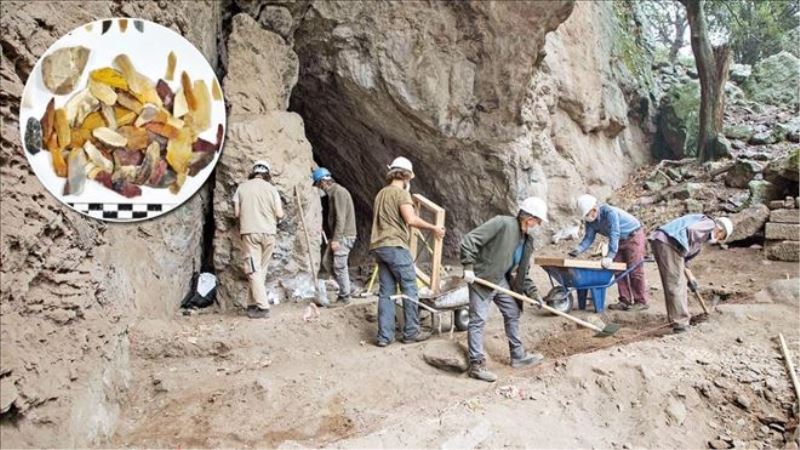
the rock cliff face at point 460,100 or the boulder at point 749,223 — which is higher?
the rock cliff face at point 460,100

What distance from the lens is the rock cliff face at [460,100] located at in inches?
331

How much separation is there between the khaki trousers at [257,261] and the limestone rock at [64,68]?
87.4 inches

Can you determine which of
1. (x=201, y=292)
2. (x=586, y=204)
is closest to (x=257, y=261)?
(x=201, y=292)

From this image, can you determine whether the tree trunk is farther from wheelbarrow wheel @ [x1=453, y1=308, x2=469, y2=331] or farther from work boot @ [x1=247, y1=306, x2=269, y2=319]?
work boot @ [x1=247, y1=306, x2=269, y2=319]

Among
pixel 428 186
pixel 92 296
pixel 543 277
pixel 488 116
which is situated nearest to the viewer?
pixel 92 296

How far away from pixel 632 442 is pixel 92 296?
13.3ft

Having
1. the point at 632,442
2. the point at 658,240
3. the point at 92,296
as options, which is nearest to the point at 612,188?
the point at 658,240

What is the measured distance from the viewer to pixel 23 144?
381cm

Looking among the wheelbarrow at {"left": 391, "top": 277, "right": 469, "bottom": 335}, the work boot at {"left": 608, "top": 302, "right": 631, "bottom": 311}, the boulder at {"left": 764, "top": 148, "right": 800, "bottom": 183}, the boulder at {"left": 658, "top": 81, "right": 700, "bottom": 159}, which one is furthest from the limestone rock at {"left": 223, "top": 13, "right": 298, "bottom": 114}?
the boulder at {"left": 658, "top": 81, "right": 700, "bottom": 159}

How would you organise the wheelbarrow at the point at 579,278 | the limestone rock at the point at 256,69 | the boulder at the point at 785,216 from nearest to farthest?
1. the wheelbarrow at the point at 579,278
2. the limestone rock at the point at 256,69
3. the boulder at the point at 785,216

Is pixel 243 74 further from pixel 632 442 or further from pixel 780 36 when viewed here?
pixel 780 36

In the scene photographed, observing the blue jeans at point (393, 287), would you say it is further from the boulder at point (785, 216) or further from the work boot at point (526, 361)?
the boulder at point (785, 216)

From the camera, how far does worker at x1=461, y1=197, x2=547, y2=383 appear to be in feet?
16.1

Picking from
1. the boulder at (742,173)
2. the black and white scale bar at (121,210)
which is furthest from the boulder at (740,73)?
the black and white scale bar at (121,210)
